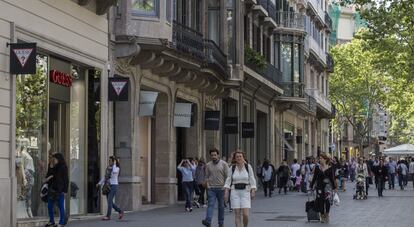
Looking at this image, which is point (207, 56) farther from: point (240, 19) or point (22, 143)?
point (22, 143)

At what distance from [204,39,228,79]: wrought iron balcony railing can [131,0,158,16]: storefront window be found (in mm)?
5381

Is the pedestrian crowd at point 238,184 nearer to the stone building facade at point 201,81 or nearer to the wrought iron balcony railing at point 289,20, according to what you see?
the stone building facade at point 201,81

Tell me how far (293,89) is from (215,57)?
1886 cm

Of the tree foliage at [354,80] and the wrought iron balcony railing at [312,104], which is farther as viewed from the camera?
the tree foliage at [354,80]

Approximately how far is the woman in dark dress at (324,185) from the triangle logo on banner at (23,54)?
25.4ft

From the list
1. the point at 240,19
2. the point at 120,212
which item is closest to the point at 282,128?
the point at 240,19

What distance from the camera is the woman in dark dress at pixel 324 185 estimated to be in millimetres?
20078

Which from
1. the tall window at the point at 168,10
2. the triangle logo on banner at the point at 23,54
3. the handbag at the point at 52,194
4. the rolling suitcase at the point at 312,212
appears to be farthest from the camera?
the tall window at the point at 168,10

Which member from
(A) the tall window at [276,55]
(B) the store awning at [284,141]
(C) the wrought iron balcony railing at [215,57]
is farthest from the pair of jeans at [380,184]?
(A) the tall window at [276,55]

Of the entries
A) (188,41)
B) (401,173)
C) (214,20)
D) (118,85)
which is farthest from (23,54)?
(401,173)

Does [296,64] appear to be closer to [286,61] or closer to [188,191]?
[286,61]

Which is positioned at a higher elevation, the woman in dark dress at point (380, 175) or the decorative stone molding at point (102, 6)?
the decorative stone molding at point (102, 6)

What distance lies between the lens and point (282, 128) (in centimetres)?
5000

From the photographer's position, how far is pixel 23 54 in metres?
16.8
